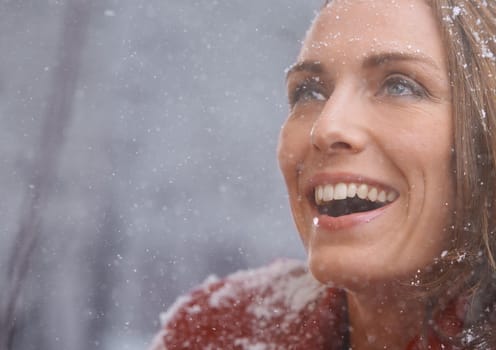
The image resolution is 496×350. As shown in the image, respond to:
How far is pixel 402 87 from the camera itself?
1242 mm

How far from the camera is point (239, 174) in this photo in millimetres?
3064

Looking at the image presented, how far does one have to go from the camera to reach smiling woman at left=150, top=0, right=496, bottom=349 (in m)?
1.19

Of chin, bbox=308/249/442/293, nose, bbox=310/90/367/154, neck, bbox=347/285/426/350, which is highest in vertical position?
nose, bbox=310/90/367/154

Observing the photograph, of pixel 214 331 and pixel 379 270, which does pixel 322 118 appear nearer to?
pixel 379 270

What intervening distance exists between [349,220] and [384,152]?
0.42 ft

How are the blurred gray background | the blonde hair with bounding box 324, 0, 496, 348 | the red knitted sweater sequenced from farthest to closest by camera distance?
the blurred gray background
the red knitted sweater
the blonde hair with bounding box 324, 0, 496, 348

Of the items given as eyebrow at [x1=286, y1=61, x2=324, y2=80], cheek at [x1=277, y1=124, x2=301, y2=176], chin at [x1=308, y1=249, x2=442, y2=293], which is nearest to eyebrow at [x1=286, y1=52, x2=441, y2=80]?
eyebrow at [x1=286, y1=61, x2=324, y2=80]

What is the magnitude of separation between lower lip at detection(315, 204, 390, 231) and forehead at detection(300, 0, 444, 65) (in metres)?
A: 0.28

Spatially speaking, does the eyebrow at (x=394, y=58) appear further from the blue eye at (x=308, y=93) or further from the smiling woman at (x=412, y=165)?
the blue eye at (x=308, y=93)

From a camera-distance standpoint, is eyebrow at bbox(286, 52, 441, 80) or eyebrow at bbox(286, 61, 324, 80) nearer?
eyebrow at bbox(286, 52, 441, 80)

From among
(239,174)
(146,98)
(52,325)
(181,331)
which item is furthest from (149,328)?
(181,331)

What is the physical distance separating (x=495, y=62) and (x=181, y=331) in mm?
880

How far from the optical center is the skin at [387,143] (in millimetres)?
1196

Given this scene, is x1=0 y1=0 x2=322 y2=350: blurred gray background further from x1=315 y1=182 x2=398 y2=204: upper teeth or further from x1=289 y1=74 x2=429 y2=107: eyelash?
x1=315 y1=182 x2=398 y2=204: upper teeth
